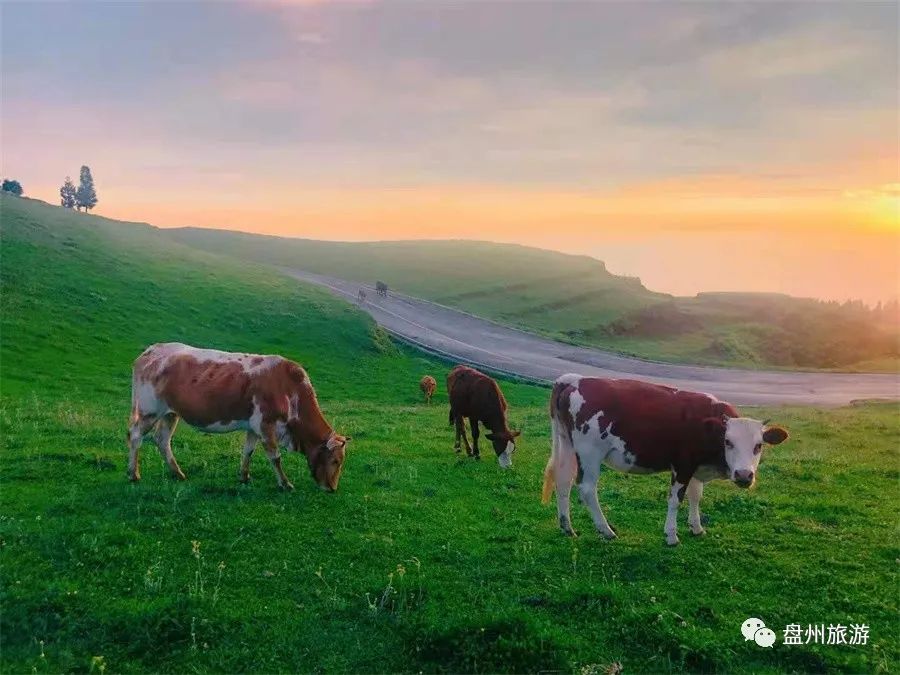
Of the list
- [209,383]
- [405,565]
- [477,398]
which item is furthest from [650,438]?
[209,383]

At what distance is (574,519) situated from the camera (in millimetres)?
12016

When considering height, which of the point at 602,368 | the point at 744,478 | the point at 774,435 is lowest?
the point at 602,368

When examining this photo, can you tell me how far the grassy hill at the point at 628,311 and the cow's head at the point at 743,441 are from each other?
135 feet

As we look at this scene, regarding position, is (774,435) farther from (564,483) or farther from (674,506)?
(564,483)

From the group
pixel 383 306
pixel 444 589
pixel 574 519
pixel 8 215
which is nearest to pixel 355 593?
pixel 444 589

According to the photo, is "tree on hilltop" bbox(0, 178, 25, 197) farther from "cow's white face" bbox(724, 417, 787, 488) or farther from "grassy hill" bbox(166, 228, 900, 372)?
"cow's white face" bbox(724, 417, 787, 488)

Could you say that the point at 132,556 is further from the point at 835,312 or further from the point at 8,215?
the point at 835,312

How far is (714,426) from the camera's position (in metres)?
10.3

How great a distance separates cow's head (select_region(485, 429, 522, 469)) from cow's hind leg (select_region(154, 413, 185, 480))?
24.8ft

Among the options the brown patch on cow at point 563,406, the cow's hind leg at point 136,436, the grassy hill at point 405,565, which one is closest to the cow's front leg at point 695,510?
the grassy hill at point 405,565

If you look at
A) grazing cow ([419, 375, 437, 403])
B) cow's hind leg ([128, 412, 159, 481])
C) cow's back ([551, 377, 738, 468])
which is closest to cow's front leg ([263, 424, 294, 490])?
cow's hind leg ([128, 412, 159, 481])

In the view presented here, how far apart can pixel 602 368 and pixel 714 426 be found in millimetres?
33793

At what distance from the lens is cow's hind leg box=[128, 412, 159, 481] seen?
12752 millimetres

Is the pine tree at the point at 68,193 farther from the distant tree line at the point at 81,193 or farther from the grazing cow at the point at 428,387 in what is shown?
the grazing cow at the point at 428,387
